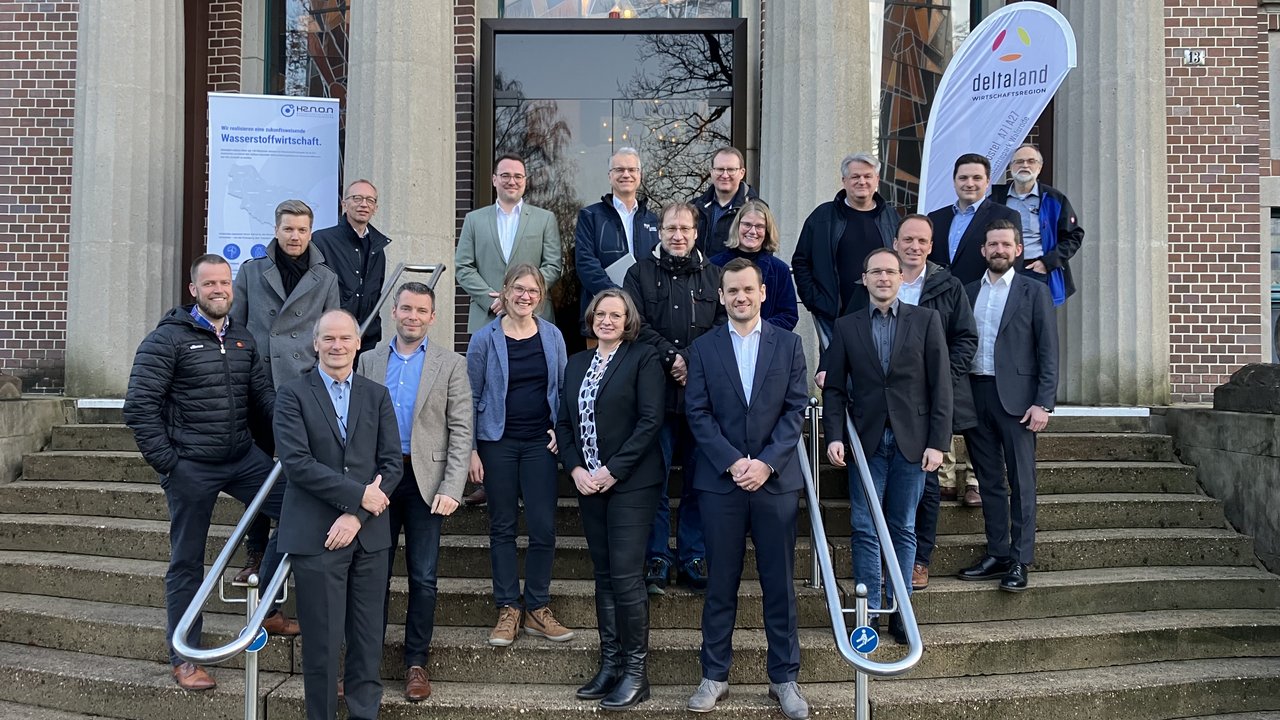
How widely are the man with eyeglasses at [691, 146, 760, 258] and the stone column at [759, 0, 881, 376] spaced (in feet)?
5.53

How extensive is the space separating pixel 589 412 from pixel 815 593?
169cm

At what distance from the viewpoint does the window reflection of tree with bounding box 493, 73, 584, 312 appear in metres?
9.23

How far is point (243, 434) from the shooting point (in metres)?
4.58

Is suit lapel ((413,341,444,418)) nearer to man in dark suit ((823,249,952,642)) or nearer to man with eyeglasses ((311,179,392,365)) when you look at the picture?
man with eyeglasses ((311,179,392,365))

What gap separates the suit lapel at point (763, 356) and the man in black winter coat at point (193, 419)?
2483mm

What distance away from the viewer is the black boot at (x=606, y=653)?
432 centimetres

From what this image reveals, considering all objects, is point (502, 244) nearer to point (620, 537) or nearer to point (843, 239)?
point (843, 239)

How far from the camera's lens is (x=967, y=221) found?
5.74 meters

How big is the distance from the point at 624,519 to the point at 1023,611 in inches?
96.5

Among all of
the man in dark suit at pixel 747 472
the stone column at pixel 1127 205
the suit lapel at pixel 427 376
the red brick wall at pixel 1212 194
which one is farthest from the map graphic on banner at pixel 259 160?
the red brick wall at pixel 1212 194

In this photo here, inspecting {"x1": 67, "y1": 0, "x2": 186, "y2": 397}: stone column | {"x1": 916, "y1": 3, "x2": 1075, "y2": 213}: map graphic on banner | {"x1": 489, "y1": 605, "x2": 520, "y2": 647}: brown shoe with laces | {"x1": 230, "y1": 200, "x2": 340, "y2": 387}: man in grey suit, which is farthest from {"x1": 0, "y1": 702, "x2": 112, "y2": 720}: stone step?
{"x1": 916, "y1": 3, "x2": 1075, "y2": 213}: map graphic on banner

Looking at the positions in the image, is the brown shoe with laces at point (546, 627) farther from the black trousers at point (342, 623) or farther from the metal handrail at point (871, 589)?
the metal handrail at point (871, 589)

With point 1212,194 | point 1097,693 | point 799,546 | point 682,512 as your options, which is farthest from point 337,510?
point 1212,194

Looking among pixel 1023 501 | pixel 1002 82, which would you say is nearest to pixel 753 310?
pixel 1023 501
